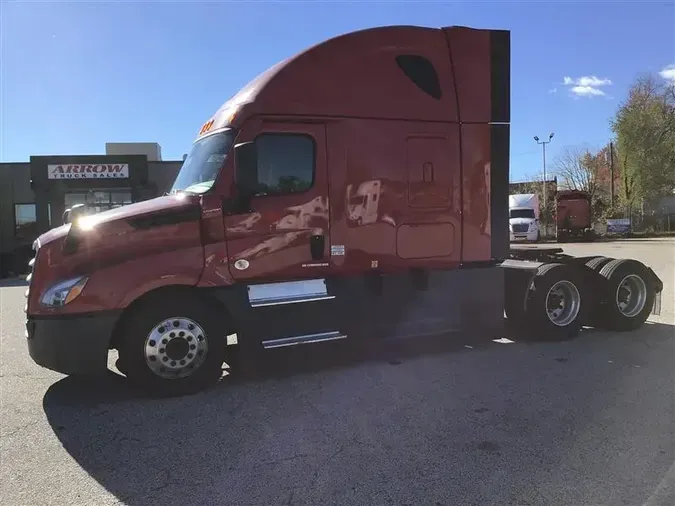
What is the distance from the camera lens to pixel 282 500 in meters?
3.43

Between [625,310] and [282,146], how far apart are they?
5.66 metres

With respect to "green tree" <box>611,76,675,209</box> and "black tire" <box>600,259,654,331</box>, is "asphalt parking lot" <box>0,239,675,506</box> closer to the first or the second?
"black tire" <box>600,259,654,331</box>

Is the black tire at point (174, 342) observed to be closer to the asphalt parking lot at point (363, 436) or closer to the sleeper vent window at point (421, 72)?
the asphalt parking lot at point (363, 436)

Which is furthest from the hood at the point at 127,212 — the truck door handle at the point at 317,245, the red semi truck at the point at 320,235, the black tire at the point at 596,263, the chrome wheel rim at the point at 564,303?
the black tire at the point at 596,263

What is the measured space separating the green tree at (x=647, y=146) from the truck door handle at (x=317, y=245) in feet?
141

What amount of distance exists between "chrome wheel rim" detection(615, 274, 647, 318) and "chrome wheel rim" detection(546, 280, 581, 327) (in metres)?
0.92

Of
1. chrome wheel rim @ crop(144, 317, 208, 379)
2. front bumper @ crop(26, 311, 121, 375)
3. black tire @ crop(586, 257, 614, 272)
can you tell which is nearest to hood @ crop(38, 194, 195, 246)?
front bumper @ crop(26, 311, 121, 375)

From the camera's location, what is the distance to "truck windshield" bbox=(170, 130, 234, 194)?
228 inches

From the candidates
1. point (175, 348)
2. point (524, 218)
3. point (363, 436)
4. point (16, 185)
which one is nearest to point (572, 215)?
point (524, 218)

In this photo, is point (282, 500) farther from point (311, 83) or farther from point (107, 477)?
point (311, 83)

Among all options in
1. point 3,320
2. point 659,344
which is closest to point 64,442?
point 659,344

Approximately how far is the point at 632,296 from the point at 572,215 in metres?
30.5

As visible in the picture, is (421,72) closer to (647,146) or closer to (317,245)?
(317,245)

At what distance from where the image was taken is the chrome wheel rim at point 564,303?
7668 mm
